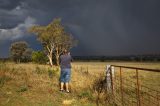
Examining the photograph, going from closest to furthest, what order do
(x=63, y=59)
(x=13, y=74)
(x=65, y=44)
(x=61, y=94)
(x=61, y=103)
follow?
1. (x=61, y=103)
2. (x=61, y=94)
3. (x=63, y=59)
4. (x=13, y=74)
5. (x=65, y=44)

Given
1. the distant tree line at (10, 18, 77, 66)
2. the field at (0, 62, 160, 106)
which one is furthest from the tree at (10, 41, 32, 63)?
the field at (0, 62, 160, 106)

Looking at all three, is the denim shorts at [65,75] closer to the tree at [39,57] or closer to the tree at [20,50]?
the tree at [39,57]

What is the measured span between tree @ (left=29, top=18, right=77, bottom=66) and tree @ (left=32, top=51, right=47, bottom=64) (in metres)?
1.47

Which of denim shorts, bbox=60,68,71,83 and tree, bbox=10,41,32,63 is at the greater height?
tree, bbox=10,41,32,63

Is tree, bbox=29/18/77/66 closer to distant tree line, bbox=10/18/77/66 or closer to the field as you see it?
distant tree line, bbox=10/18/77/66

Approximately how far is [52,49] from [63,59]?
6649cm

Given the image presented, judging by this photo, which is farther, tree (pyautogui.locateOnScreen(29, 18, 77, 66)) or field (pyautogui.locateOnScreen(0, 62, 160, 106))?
tree (pyautogui.locateOnScreen(29, 18, 77, 66))

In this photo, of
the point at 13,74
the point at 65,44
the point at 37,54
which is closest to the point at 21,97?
the point at 13,74

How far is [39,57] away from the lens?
262ft

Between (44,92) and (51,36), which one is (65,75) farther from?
(51,36)

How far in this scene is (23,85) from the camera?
54.4 feet

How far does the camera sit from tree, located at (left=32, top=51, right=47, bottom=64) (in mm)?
78750

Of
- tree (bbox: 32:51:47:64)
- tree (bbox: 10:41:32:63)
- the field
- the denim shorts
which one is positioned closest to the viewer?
the field

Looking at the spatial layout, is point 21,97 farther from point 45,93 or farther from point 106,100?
point 106,100
